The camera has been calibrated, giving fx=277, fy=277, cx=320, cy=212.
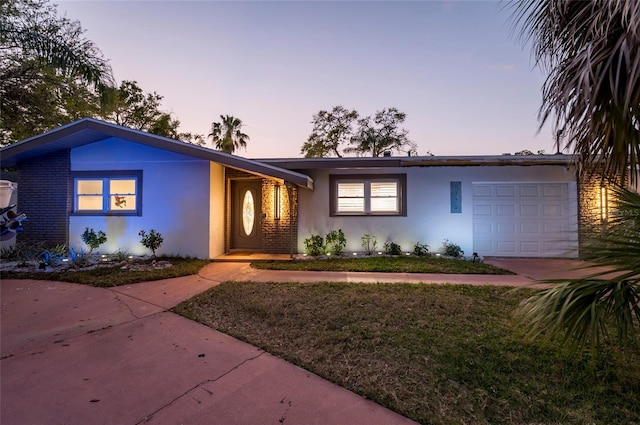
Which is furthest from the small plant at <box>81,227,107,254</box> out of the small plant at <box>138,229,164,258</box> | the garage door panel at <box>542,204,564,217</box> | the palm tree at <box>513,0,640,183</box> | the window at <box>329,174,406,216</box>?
the garage door panel at <box>542,204,564,217</box>

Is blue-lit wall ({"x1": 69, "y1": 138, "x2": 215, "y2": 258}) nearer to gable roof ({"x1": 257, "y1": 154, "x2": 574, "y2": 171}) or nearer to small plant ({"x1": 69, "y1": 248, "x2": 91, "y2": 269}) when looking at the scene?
small plant ({"x1": 69, "y1": 248, "x2": 91, "y2": 269})

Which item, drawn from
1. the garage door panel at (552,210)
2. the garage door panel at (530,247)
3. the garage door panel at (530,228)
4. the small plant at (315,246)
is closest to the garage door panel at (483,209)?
the garage door panel at (530,228)

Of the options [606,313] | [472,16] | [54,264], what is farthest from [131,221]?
[472,16]

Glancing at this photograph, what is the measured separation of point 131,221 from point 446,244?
9.71m

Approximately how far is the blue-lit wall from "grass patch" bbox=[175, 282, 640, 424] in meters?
3.80

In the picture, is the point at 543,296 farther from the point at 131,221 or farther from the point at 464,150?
the point at 464,150

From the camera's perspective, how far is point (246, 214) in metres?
9.43

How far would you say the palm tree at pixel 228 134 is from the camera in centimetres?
2348

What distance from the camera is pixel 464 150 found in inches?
1101

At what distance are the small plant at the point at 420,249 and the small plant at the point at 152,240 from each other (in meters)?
7.57

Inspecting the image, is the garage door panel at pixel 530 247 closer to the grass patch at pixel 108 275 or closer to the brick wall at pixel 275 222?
the brick wall at pixel 275 222

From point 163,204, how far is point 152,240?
43.8 inches

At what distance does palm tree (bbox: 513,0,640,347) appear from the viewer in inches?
75.4

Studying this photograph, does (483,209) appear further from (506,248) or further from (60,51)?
(60,51)
